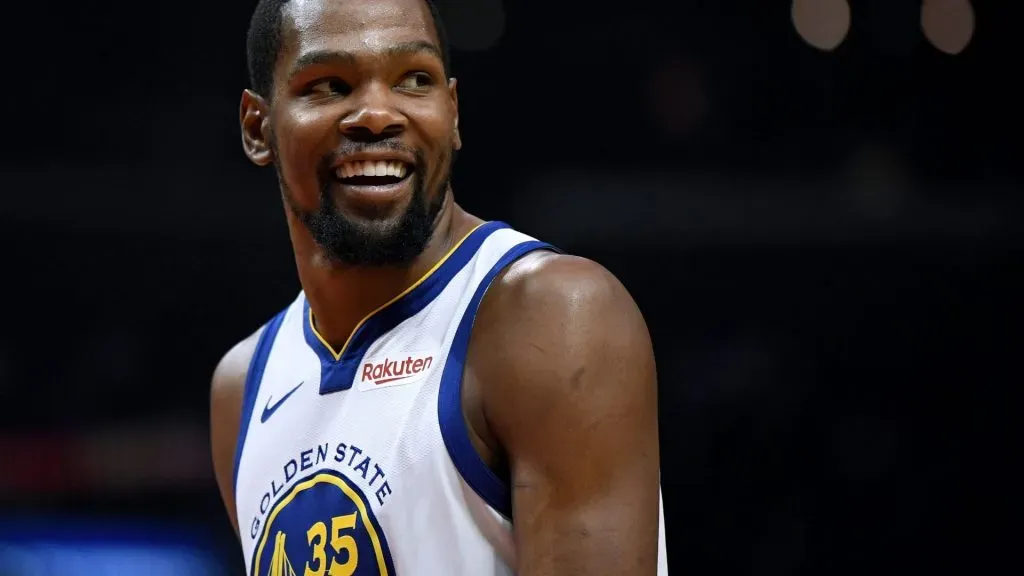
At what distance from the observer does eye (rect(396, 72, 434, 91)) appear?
1.79 meters

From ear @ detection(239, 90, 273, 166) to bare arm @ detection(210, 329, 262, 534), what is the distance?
1.29ft

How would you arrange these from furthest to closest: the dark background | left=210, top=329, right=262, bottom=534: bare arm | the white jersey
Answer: the dark background, left=210, top=329, right=262, bottom=534: bare arm, the white jersey

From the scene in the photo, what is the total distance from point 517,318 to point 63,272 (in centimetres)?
343

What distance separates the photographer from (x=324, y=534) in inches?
67.1

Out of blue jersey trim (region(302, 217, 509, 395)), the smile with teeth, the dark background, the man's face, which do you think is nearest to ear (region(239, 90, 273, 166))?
the man's face

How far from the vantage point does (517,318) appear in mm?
1593

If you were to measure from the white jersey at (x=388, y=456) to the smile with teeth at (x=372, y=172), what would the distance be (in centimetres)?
15

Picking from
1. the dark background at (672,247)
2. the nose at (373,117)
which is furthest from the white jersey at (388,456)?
the dark background at (672,247)

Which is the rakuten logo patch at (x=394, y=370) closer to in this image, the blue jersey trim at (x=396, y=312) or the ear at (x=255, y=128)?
the blue jersey trim at (x=396, y=312)

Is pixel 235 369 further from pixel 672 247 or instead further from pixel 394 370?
pixel 672 247

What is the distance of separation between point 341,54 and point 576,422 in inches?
25.0

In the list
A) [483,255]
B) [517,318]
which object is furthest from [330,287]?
[517,318]

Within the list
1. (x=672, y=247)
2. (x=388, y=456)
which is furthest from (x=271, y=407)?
(x=672, y=247)

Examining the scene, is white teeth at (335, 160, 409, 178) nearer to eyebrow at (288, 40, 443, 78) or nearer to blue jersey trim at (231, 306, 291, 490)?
eyebrow at (288, 40, 443, 78)
